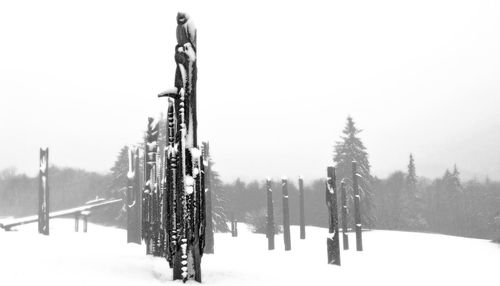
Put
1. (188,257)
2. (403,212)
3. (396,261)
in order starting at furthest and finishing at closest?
(403,212) → (396,261) → (188,257)

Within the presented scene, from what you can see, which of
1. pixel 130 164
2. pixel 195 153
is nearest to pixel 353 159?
pixel 130 164

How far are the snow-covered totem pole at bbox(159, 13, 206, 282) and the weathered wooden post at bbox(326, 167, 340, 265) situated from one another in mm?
9072

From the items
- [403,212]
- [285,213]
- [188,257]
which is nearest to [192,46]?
[188,257]

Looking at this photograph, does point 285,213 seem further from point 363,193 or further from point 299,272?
point 363,193

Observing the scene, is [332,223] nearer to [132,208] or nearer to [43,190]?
[132,208]

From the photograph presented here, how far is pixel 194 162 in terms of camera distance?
218 inches

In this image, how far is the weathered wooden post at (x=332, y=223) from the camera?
46.3 feet

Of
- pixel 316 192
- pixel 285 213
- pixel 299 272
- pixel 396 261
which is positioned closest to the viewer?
pixel 299 272

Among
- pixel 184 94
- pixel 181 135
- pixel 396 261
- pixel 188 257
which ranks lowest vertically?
pixel 396 261

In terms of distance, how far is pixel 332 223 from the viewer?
1404cm

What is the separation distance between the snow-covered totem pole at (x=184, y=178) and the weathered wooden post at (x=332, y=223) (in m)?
9.07

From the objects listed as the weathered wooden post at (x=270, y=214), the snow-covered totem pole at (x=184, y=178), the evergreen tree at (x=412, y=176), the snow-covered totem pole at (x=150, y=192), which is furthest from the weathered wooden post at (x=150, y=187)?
the evergreen tree at (x=412, y=176)

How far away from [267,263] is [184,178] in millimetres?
4839

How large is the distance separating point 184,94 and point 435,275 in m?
13.0
